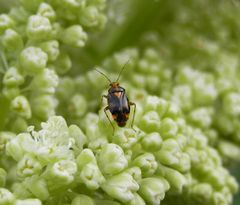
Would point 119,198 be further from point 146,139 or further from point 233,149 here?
point 233,149

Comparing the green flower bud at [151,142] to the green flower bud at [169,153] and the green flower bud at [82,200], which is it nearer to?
the green flower bud at [169,153]

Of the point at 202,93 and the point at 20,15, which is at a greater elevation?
the point at 202,93

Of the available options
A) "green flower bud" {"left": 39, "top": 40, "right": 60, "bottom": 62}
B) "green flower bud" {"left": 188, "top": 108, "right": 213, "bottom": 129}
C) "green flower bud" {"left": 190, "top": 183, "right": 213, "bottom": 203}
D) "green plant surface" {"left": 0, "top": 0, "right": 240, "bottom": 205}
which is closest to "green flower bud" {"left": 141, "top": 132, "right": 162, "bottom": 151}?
"green plant surface" {"left": 0, "top": 0, "right": 240, "bottom": 205}

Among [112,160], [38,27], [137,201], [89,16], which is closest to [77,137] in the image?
[112,160]

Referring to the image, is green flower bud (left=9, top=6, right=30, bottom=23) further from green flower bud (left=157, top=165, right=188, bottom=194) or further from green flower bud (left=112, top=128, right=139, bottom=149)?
green flower bud (left=157, top=165, right=188, bottom=194)

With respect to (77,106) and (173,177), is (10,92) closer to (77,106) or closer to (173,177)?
(77,106)
